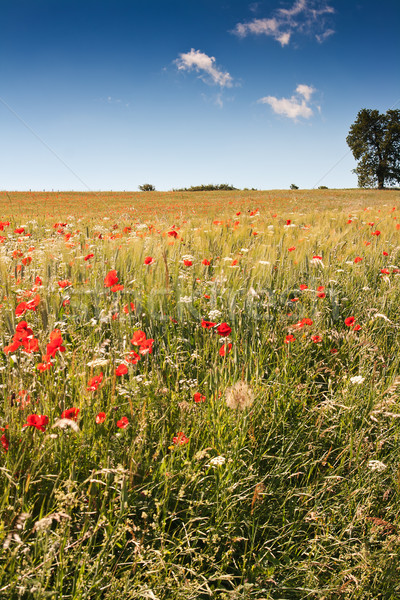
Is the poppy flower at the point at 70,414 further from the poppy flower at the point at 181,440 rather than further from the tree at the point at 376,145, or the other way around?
the tree at the point at 376,145

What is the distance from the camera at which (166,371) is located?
190cm

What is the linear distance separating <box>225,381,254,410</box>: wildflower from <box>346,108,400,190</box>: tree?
5523 cm

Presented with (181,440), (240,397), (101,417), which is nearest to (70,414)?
(101,417)

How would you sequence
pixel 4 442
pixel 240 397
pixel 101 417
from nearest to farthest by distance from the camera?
pixel 4 442
pixel 101 417
pixel 240 397

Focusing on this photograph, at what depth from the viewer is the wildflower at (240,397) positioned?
145cm

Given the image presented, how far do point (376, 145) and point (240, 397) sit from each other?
2287 inches

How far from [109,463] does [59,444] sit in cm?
20

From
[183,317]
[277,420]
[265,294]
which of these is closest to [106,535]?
[277,420]

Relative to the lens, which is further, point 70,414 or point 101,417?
point 101,417

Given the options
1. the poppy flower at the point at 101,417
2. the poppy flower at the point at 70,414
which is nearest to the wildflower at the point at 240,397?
the poppy flower at the point at 101,417

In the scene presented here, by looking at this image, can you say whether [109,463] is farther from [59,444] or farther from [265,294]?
[265,294]

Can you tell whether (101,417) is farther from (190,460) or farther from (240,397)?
(240,397)

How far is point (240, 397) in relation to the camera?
1.46m

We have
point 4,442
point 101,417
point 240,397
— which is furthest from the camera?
point 240,397
